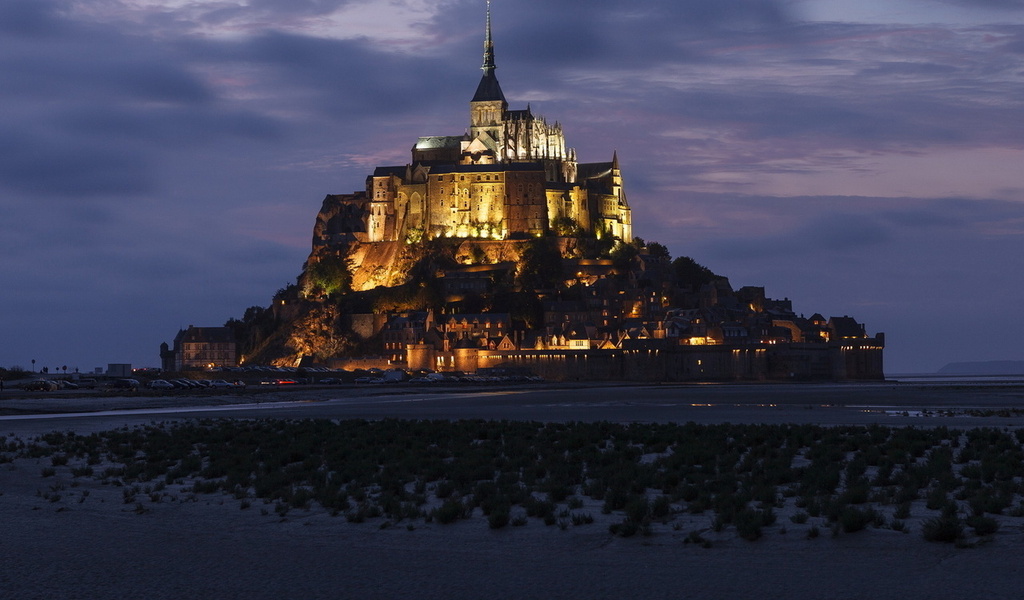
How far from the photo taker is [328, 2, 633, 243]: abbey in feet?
595

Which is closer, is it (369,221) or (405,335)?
(405,335)

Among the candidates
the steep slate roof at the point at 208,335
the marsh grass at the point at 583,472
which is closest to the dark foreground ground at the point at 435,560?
the marsh grass at the point at 583,472

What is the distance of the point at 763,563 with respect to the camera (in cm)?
1533

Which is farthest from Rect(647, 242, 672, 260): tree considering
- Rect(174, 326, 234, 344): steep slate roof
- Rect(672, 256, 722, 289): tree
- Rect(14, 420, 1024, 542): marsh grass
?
Rect(14, 420, 1024, 542): marsh grass

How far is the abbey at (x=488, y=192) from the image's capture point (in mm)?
181250

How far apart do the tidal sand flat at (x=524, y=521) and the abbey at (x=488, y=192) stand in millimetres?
150828

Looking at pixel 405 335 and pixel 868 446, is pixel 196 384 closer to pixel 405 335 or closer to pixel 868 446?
pixel 405 335

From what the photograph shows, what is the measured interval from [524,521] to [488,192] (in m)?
165

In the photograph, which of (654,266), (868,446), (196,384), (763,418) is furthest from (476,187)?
(868,446)

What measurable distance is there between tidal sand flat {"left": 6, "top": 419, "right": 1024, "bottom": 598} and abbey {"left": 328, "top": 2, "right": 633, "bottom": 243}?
495 feet

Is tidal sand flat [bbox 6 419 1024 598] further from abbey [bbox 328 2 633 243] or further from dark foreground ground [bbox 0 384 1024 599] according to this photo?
abbey [bbox 328 2 633 243]

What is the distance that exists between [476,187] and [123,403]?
114996mm

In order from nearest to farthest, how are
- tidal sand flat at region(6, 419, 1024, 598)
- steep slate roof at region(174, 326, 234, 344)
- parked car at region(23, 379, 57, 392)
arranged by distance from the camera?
1. tidal sand flat at region(6, 419, 1024, 598)
2. parked car at region(23, 379, 57, 392)
3. steep slate roof at region(174, 326, 234, 344)

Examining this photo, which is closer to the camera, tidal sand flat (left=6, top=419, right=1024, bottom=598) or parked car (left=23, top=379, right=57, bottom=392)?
tidal sand flat (left=6, top=419, right=1024, bottom=598)
